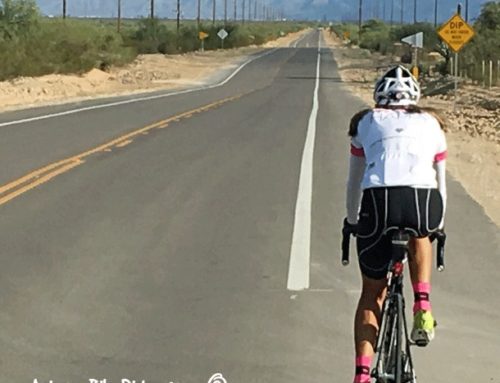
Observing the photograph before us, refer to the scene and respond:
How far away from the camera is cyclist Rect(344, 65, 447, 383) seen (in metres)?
5.30

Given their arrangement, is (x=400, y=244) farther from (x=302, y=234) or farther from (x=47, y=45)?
(x=47, y=45)

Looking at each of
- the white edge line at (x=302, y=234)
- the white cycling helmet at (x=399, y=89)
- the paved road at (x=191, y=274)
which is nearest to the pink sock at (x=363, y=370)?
the paved road at (x=191, y=274)

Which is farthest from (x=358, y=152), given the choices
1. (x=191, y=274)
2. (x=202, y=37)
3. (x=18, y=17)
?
(x=202, y=37)

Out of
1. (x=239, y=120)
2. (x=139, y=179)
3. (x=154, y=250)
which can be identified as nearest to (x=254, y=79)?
(x=239, y=120)

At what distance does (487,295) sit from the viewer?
8.70 m

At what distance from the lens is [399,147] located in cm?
541

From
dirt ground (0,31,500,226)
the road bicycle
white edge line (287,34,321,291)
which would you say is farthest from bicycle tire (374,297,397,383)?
white edge line (287,34,321,291)

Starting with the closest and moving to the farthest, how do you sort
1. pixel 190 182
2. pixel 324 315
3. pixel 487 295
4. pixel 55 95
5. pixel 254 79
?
1. pixel 324 315
2. pixel 487 295
3. pixel 190 182
4. pixel 55 95
5. pixel 254 79

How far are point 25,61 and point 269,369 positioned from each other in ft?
139

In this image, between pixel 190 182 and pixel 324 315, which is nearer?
pixel 324 315

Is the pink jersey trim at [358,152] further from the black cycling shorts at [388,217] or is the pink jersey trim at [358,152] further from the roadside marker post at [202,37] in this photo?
the roadside marker post at [202,37]

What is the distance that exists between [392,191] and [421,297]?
0.56 m

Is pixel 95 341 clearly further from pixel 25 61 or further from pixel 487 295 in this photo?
pixel 25 61

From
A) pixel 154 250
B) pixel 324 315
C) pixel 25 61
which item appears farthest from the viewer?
pixel 25 61
